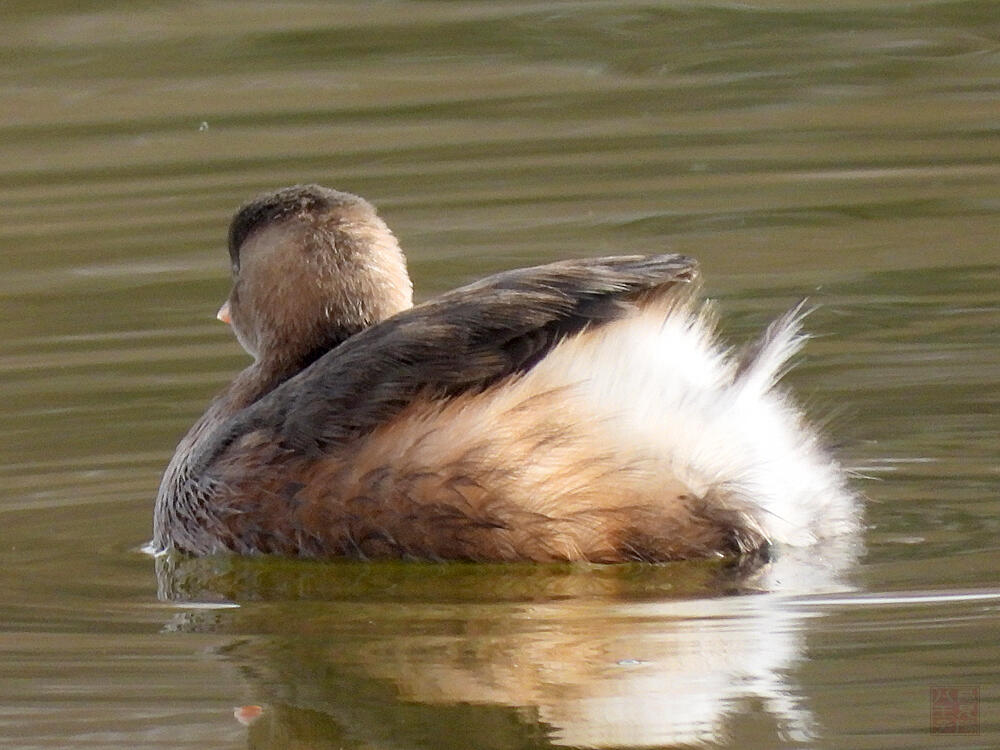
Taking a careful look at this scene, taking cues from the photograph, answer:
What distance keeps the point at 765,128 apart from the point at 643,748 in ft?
20.0

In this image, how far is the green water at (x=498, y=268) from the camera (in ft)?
13.5

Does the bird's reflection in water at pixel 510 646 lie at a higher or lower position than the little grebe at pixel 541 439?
lower

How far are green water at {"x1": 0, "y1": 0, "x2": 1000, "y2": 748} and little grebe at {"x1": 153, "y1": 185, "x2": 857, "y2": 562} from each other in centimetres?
10

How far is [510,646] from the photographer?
444 cm

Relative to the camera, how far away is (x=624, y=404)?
16.0 feet

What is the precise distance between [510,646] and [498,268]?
11.4 feet

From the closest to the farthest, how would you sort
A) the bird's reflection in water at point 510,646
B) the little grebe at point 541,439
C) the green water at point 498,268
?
the bird's reflection in water at point 510,646 < the green water at point 498,268 < the little grebe at point 541,439

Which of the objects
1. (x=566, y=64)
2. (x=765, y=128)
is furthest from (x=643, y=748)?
(x=566, y=64)

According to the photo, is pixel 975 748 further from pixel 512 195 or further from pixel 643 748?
pixel 512 195

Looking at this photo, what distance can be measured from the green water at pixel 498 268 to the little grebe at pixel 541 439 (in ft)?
0.34

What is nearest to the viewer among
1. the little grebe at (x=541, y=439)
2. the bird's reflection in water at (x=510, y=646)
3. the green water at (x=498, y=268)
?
the bird's reflection in water at (x=510, y=646)

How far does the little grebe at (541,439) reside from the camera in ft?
15.9

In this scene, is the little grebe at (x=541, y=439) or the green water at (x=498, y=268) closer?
the green water at (x=498, y=268)

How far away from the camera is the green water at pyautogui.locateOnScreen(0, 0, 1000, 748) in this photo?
162 inches
